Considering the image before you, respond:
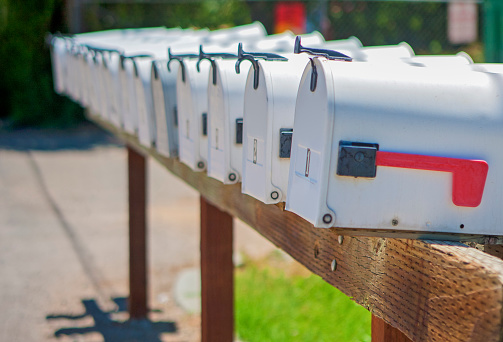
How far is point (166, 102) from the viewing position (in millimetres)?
1991

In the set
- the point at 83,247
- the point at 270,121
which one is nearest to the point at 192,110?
the point at 270,121

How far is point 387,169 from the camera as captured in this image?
42.5 inches

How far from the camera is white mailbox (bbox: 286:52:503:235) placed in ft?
3.46

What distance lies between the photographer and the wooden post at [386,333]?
48.2 inches

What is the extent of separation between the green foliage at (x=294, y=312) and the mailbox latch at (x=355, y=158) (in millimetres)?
2325

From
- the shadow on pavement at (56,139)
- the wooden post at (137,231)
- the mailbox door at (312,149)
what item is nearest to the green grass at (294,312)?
the wooden post at (137,231)

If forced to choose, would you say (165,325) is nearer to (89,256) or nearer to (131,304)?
→ (131,304)

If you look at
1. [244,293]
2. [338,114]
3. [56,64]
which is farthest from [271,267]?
[338,114]

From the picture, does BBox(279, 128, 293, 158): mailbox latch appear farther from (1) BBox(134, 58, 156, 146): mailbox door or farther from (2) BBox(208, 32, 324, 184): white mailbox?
(1) BBox(134, 58, 156, 146): mailbox door

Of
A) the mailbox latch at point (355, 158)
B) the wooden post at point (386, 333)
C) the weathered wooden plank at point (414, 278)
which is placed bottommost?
the wooden post at point (386, 333)

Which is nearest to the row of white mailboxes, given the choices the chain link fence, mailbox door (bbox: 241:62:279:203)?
mailbox door (bbox: 241:62:279:203)

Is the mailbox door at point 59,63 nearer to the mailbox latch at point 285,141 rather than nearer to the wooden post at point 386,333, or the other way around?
the mailbox latch at point 285,141

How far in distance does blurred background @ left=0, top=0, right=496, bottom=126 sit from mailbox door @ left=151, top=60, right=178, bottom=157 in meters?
7.79

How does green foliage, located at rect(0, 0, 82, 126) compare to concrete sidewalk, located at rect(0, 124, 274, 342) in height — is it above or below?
above
